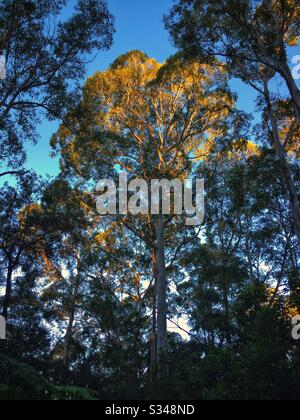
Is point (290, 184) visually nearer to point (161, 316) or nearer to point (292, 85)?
point (292, 85)

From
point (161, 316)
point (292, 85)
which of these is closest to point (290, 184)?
point (292, 85)

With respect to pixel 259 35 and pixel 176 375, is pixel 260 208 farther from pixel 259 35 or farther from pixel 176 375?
pixel 176 375

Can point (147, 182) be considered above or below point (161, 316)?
above

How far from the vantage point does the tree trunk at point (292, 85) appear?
9.09m

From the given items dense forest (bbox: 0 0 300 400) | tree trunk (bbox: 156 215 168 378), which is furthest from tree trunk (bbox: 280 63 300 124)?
tree trunk (bbox: 156 215 168 378)

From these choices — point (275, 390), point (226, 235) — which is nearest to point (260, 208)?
point (226, 235)

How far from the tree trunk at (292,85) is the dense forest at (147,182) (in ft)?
0.12

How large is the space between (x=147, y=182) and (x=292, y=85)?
25.6 feet

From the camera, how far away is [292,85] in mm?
9312

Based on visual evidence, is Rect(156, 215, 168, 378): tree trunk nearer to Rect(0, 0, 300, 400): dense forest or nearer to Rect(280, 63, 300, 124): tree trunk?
Rect(0, 0, 300, 400): dense forest

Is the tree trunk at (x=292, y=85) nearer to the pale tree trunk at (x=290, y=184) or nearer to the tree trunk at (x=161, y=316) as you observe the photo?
the pale tree trunk at (x=290, y=184)

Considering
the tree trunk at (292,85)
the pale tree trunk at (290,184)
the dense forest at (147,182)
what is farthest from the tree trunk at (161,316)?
the tree trunk at (292,85)
